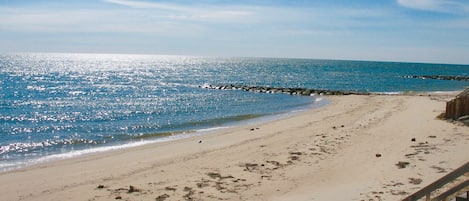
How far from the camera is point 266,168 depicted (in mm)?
13234

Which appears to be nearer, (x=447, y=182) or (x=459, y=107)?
(x=447, y=182)

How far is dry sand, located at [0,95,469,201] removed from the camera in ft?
35.4

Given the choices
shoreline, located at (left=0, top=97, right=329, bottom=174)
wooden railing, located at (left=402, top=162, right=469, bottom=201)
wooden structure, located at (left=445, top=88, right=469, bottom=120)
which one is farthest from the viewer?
wooden structure, located at (left=445, top=88, right=469, bottom=120)

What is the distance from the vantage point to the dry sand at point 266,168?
10.8 metres

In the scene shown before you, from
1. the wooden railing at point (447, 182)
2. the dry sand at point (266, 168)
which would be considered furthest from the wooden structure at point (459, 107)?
the wooden railing at point (447, 182)

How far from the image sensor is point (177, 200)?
10.3 meters

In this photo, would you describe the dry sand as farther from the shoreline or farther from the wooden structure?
the shoreline

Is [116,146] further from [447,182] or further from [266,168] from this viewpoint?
[447,182]

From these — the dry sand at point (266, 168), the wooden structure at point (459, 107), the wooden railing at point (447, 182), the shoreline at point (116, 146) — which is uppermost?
the wooden railing at point (447, 182)

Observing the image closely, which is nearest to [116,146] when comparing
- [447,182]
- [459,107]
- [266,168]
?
[266,168]

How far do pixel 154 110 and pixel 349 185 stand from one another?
28074 millimetres

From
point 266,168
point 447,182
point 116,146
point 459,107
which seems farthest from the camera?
point 116,146

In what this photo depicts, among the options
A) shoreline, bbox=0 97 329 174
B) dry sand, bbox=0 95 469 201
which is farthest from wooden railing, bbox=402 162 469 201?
shoreline, bbox=0 97 329 174

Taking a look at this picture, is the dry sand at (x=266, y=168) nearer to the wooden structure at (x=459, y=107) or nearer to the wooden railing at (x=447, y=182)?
the wooden structure at (x=459, y=107)
